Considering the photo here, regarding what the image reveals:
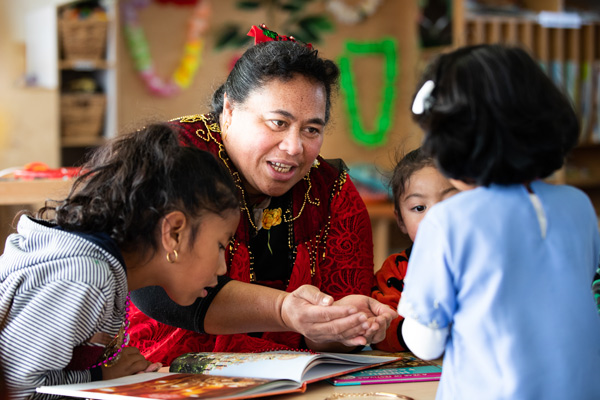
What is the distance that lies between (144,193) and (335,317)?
45 centimetres

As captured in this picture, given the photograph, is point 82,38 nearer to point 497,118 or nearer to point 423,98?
point 423,98

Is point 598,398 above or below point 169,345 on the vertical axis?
above

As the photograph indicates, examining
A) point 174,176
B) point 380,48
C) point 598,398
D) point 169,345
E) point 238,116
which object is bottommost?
point 169,345

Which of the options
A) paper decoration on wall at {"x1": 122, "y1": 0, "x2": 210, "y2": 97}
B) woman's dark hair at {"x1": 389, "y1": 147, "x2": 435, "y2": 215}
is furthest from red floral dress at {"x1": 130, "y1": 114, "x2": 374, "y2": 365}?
paper decoration on wall at {"x1": 122, "y1": 0, "x2": 210, "y2": 97}

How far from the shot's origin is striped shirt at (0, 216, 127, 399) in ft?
3.65

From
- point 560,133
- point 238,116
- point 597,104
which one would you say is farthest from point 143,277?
point 597,104

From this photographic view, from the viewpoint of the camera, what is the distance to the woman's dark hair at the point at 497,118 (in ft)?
3.03

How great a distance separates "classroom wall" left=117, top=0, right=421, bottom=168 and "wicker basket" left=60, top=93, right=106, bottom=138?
156 millimetres

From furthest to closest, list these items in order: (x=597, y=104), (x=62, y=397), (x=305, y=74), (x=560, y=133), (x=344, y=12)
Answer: (x=344, y=12) → (x=597, y=104) → (x=305, y=74) → (x=62, y=397) → (x=560, y=133)

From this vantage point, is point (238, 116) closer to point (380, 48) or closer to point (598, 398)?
point (598, 398)

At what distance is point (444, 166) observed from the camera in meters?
0.97

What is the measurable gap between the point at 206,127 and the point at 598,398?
1.16 m

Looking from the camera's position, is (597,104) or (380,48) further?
(380,48)

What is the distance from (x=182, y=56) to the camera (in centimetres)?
521
